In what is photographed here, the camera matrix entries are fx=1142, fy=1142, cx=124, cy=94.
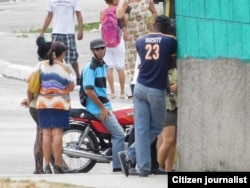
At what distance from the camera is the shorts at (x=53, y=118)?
13.2 m

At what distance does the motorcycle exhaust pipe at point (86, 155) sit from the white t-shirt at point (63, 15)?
562 centimetres

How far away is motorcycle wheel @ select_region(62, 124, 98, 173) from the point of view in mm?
13789

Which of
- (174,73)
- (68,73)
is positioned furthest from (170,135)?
(68,73)

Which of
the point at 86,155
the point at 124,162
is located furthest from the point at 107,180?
the point at 86,155

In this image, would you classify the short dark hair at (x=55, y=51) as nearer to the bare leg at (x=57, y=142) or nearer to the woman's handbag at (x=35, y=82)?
the woman's handbag at (x=35, y=82)

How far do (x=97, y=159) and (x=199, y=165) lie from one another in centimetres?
253

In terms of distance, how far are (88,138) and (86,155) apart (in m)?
0.24

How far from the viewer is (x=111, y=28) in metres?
18.8

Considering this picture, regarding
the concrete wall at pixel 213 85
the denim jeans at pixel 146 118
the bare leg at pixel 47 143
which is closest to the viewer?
the concrete wall at pixel 213 85

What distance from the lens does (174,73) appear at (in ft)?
40.7

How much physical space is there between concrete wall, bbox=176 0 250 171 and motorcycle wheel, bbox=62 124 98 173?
235 centimetres

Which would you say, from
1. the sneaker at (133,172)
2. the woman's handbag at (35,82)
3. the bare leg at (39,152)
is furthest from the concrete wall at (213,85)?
the bare leg at (39,152)
